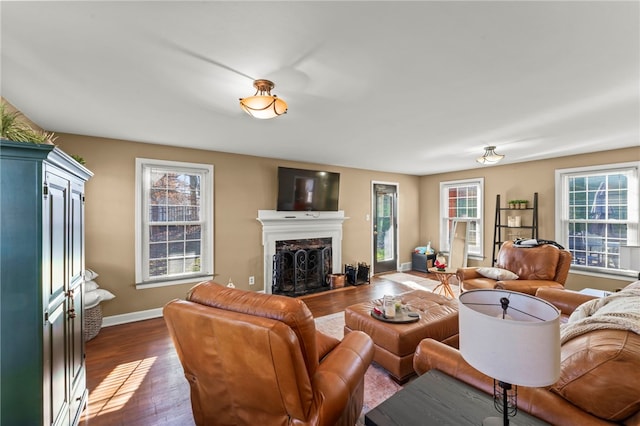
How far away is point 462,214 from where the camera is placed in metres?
6.28

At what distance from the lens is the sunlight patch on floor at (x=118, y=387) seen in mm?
2004

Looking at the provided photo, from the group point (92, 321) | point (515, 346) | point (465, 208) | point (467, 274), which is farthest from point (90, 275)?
point (465, 208)

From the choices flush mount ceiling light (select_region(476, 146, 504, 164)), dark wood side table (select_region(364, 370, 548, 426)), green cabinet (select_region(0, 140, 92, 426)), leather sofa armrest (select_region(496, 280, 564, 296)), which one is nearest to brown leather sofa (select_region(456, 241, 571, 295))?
leather sofa armrest (select_region(496, 280, 564, 296))

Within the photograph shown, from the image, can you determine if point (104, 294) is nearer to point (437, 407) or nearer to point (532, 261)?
point (437, 407)

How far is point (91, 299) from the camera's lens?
120 inches

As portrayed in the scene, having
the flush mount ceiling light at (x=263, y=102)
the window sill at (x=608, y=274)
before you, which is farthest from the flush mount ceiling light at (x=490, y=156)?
the flush mount ceiling light at (x=263, y=102)

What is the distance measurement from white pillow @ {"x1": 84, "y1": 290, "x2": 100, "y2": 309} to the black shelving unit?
636 cm

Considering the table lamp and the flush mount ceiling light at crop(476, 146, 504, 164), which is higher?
the flush mount ceiling light at crop(476, 146, 504, 164)

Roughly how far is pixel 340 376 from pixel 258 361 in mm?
466

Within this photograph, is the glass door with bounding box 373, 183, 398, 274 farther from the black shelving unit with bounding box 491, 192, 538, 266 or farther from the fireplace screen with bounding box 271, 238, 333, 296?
the black shelving unit with bounding box 491, 192, 538, 266

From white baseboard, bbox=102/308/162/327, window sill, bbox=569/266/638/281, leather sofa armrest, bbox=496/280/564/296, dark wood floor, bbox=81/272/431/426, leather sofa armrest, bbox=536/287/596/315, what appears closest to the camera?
dark wood floor, bbox=81/272/431/426

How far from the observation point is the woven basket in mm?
3035

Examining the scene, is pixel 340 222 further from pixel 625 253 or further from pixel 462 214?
pixel 625 253

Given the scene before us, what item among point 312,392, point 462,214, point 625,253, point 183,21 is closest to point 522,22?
point 183,21
